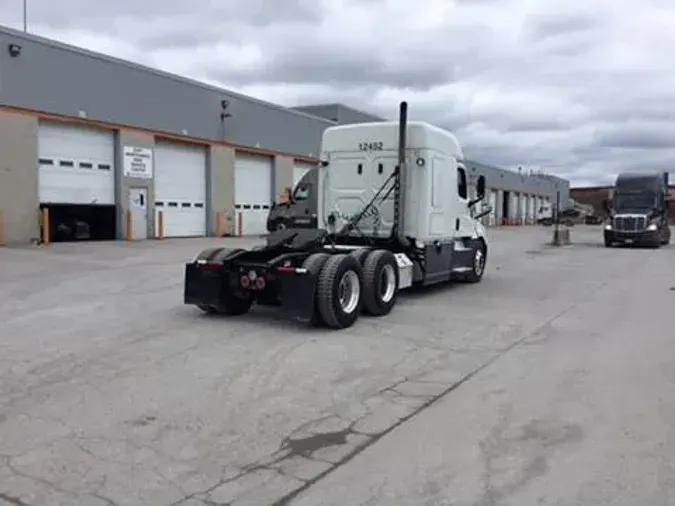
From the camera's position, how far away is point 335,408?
18.5ft

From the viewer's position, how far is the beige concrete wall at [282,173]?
120ft

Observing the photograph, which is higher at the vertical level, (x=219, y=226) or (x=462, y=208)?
(x=462, y=208)

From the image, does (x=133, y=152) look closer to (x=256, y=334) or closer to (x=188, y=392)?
(x=256, y=334)

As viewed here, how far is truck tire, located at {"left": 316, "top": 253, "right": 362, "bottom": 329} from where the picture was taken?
8.86 m

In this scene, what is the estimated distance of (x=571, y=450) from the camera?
4.68m

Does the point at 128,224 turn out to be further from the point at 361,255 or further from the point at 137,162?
the point at 361,255

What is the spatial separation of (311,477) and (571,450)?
1.79 m

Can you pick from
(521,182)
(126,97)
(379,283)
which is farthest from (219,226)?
(521,182)

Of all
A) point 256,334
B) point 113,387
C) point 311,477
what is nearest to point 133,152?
point 256,334

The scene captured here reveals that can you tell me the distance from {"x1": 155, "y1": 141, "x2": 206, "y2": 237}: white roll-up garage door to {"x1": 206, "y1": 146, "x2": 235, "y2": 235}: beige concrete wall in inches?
11.3

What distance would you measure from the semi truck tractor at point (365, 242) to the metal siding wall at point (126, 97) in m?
14.6

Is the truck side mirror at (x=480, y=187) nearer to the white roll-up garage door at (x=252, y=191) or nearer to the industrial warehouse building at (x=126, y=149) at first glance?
the industrial warehouse building at (x=126, y=149)

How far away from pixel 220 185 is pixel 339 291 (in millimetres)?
24215

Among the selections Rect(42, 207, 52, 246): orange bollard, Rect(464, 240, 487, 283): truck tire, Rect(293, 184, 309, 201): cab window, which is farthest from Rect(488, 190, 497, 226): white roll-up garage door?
Rect(464, 240, 487, 283): truck tire
